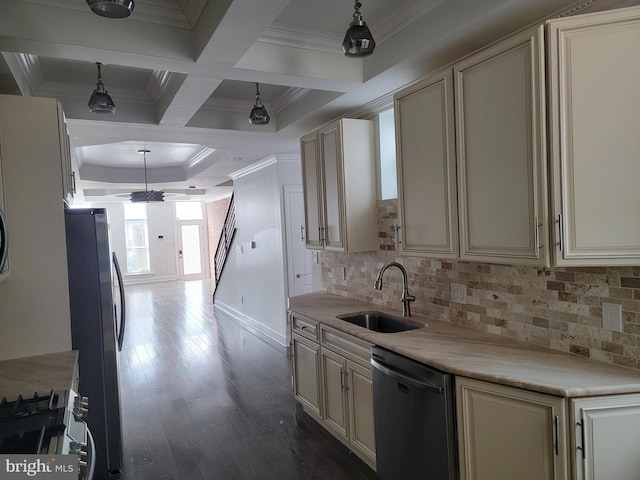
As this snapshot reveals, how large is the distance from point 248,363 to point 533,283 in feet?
12.2

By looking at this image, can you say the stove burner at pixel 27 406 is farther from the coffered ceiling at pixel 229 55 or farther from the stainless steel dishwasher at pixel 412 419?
the coffered ceiling at pixel 229 55

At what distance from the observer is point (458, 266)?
2.81m

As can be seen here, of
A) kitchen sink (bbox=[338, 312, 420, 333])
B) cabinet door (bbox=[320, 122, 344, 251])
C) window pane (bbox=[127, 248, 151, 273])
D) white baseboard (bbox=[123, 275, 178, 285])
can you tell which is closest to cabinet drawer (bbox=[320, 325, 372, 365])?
kitchen sink (bbox=[338, 312, 420, 333])

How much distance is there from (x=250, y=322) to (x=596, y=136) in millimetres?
6016

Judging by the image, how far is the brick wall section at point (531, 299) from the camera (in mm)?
1918

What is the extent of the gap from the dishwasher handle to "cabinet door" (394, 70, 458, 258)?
0.73 meters

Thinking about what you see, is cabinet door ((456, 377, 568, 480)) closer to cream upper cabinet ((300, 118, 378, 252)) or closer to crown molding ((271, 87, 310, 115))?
cream upper cabinet ((300, 118, 378, 252))

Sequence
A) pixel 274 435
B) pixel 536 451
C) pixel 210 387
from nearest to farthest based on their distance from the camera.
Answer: pixel 536 451 → pixel 274 435 → pixel 210 387

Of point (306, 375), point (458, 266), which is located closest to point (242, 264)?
point (306, 375)

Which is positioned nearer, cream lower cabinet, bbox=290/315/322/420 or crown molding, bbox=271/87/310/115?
cream lower cabinet, bbox=290/315/322/420

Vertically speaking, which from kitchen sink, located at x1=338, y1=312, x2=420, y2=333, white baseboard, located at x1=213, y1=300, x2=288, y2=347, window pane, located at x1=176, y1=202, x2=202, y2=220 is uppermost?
window pane, located at x1=176, y1=202, x2=202, y2=220

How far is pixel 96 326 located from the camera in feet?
9.00

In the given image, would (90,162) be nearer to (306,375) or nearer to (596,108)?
(306,375)

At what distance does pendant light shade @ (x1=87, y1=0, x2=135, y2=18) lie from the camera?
1.69m
